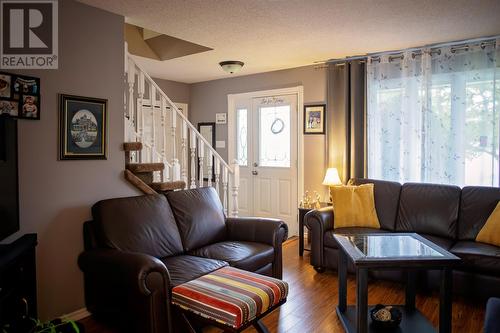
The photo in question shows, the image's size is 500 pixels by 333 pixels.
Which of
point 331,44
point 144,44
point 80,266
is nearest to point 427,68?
point 331,44

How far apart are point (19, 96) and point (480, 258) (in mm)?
3542

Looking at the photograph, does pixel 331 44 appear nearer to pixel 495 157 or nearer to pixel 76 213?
pixel 495 157

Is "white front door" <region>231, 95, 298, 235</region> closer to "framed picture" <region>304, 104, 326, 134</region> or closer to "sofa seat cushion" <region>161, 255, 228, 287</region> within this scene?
"framed picture" <region>304, 104, 326, 134</region>

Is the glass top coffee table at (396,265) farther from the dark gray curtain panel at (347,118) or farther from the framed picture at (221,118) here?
the framed picture at (221,118)

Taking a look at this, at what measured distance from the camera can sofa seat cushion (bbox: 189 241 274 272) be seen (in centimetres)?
271

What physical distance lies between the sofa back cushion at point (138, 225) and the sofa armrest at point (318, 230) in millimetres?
1387

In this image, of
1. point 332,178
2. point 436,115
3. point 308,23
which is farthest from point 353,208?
point 308,23

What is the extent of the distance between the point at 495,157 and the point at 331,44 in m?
1.97

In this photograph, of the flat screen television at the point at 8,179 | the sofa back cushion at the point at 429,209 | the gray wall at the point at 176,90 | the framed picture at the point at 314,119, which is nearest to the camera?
the flat screen television at the point at 8,179

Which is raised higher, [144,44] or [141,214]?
[144,44]

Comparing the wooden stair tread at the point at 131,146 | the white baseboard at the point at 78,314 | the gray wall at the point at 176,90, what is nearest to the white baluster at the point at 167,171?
the wooden stair tread at the point at 131,146

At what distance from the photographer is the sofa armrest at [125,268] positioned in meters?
2.04

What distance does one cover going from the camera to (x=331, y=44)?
3.80 m

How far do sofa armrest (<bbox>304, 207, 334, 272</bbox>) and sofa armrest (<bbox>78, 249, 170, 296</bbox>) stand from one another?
1860mm
